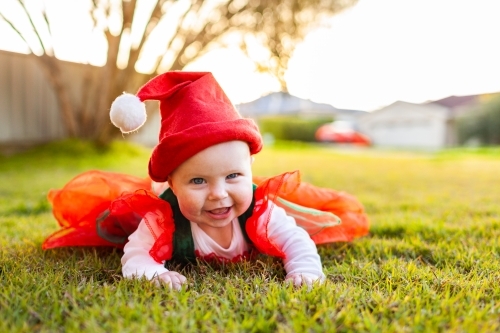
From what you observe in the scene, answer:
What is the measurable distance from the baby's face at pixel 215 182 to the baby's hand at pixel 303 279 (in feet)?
0.97

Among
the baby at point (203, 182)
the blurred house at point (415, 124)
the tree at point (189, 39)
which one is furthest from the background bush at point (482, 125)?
the baby at point (203, 182)

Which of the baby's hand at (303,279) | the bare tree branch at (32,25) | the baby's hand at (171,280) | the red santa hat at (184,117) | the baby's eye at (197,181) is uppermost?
the bare tree branch at (32,25)

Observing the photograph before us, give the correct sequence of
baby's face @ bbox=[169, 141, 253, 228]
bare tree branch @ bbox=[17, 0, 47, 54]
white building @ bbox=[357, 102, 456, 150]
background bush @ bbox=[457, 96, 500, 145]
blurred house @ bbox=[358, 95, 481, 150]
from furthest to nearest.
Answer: white building @ bbox=[357, 102, 456, 150] < blurred house @ bbox=[358, 95, 481, 150] < background bush @ bbox=[457, 96, 500, 145] < bare tree branch @ bbox=[17, 0, 47, 54] < baby's face @ bbox=[169, 141, 253, 228]

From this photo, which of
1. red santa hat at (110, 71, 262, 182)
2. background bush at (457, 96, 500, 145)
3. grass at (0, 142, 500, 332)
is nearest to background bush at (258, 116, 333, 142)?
background bush at (457, 96, 500, 145)

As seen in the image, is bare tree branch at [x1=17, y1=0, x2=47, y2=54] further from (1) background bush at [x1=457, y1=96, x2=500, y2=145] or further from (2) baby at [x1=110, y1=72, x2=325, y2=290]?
(1) background bush at [x1=457, y1=96, x2=500, y2=145]

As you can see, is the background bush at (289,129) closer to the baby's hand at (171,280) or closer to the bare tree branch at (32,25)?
the bare tree branch at (32,25)

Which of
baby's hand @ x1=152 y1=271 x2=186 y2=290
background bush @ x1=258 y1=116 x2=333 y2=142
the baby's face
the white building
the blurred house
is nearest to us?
baby's hand @ x1=152 y1=271 x2=186 y2=290

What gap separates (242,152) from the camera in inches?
61.0

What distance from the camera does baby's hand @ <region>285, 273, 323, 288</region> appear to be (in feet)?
4.58

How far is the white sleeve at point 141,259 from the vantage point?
1517mm

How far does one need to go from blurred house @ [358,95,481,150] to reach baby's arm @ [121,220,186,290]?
17.4 meters

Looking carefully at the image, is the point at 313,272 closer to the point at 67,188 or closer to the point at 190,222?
the point at 190,222

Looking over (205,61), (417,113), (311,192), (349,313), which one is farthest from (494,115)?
(349,313)

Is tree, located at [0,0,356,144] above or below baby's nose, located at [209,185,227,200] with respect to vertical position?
above
